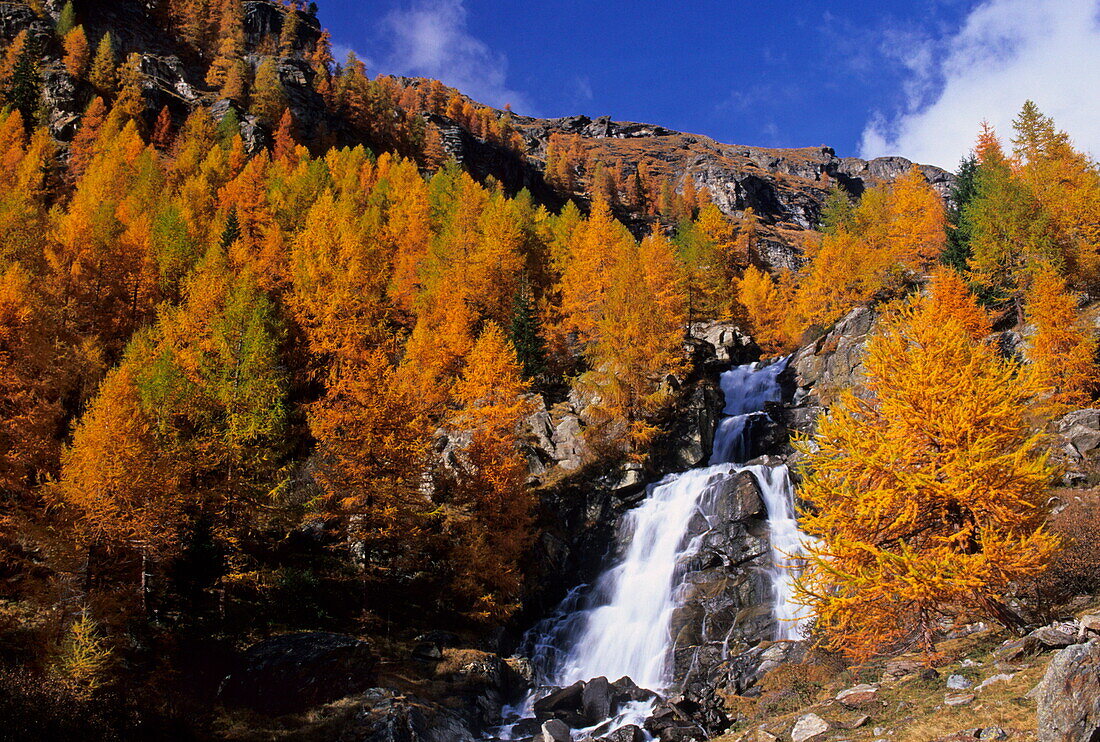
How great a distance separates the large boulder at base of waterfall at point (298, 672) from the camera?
16.4m

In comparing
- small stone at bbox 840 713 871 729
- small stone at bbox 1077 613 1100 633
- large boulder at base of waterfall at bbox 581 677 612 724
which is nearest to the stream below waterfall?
large boulder at base of waterfall at bbox 581 677 612 724

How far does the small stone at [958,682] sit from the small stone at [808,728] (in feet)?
8.09

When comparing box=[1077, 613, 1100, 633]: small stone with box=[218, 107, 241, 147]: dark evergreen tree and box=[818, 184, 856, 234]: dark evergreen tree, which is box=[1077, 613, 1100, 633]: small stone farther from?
box=[218, 107, 241, 147]: dark evergreen tree

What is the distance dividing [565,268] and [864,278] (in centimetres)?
2121

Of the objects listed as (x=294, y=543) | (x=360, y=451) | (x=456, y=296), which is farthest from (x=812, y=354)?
(x=294, y=543)

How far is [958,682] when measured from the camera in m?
10.8

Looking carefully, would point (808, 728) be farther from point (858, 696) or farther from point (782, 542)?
point (782, 542)

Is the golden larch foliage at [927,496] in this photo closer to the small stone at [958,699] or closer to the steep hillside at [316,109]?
the small stone at [958,699]

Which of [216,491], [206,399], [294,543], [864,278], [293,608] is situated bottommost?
[293,608]

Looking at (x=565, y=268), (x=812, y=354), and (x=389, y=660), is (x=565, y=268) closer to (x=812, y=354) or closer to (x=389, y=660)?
(x=812, y=354)

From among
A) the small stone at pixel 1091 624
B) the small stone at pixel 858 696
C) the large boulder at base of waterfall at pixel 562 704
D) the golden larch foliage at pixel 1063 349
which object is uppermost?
the golden larch foliage at pixel 1063 349

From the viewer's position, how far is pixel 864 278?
39531 mm

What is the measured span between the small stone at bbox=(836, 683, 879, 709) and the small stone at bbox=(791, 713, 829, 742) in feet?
3.18

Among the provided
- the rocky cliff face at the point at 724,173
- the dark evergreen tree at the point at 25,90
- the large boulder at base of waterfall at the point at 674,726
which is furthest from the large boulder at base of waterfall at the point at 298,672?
the rocky cliff face at the point at 724,173
